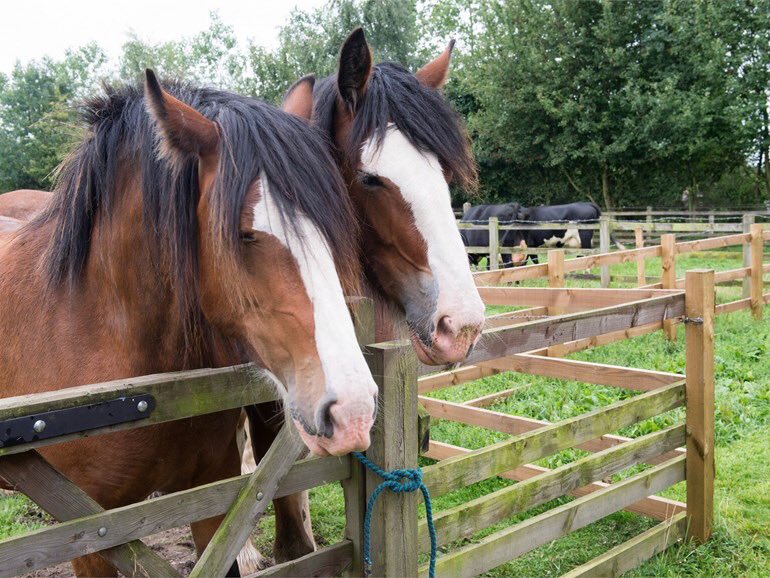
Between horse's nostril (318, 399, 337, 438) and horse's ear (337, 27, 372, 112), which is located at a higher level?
horse's ear (337, 27, 372, 112)

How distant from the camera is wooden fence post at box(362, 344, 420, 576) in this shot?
6.42 feet

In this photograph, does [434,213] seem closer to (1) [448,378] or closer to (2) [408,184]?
(2) [408,184]

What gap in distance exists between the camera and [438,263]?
226cm

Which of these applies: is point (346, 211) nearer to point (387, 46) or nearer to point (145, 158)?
point (145, 158)

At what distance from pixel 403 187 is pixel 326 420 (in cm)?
116

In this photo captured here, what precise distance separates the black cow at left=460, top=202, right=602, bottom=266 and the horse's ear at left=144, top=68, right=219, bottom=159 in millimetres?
13844

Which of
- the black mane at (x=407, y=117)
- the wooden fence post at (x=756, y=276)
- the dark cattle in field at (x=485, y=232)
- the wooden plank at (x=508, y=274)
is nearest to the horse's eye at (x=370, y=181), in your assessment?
the black mane at (x=407, y=117)

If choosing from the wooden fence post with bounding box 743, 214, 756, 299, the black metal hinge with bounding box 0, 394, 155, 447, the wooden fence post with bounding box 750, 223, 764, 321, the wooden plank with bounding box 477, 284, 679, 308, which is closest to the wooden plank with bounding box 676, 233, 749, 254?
the wooden fence post with bounding box 750, 223, 764, 321

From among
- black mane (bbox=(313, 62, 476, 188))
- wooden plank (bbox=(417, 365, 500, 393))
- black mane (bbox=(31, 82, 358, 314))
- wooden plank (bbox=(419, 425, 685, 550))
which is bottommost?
wooden plank (bbox=(419, 425, 685, 550))

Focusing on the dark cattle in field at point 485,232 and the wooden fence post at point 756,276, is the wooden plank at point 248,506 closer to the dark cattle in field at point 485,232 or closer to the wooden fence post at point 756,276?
the wooden fence post at point 756,276

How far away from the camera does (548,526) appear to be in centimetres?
289

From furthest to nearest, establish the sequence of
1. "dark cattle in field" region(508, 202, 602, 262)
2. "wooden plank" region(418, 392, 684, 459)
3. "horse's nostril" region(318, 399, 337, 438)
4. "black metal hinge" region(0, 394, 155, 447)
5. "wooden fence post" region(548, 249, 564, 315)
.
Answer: "dark cattle in field" region(508, 202, 602, 262) < "wooden fence post" region(548, 249, 564, 315) < "wooden plank" region(418, 392, 684, 459) < "horse's nostril" region(318, 399, 337, 438) < "black metal hinge" region(0, 394, 155, 447)

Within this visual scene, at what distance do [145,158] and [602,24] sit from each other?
84.7ft

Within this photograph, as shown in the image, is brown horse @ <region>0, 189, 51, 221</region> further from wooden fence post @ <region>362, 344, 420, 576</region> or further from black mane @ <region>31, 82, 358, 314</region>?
wooden fence post @ <region>362, 344, 420, 576</region>
